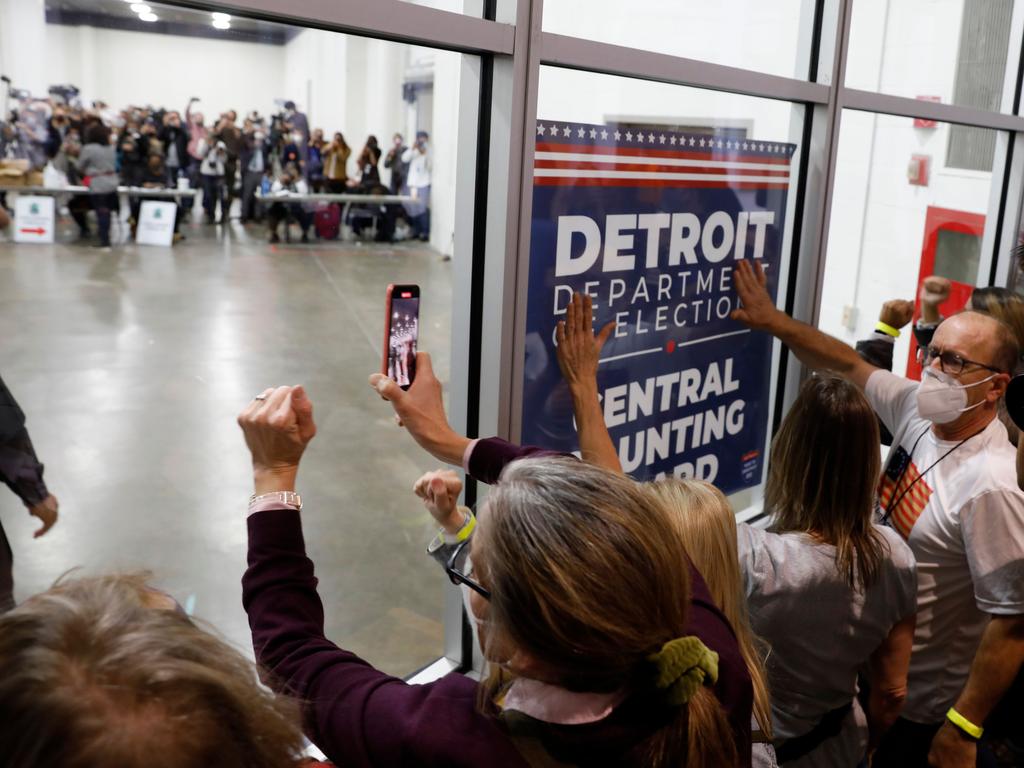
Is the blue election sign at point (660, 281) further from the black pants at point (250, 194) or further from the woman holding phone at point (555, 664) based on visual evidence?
the woman holding phone at point (555, 664)

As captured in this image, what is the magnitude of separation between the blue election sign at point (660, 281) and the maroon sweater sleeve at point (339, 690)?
948mm

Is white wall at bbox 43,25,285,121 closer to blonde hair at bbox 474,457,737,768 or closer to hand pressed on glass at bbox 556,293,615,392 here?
hand pressed on glass at bbox 556,293,615,392

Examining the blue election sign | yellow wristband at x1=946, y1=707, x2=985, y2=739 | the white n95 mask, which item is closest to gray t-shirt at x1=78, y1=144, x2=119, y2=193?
the blue election sign

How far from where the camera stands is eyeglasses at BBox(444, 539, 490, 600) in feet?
3.17

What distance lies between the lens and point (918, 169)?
4.40 metres

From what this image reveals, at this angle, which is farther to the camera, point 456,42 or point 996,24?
point 996,24

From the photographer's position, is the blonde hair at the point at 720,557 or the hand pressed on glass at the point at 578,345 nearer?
the blonde hair at the point at 720,557

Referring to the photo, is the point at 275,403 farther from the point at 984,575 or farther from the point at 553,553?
the point at 984,575

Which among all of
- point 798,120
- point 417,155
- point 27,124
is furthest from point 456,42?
point 798,120


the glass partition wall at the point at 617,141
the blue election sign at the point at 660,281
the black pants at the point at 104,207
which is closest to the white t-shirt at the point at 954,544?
the blue election sign at the point at 660,281

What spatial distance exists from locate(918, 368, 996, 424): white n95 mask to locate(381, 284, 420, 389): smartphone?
4.31 ft

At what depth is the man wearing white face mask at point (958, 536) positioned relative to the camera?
1.87 m

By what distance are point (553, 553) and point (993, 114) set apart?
11.0ft

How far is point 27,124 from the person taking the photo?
148 cm
